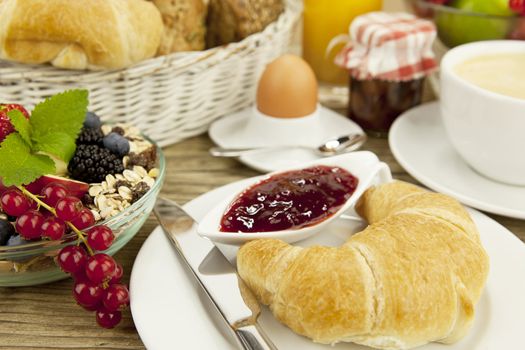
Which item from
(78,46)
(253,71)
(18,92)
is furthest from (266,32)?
(18,92)

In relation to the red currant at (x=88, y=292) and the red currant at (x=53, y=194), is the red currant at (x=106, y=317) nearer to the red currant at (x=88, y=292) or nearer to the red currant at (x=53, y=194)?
the red currant at (x=88, y=292)

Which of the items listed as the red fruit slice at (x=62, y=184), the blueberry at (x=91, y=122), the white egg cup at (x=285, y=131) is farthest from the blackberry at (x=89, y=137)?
the white egg cup at (x=285, y=131)

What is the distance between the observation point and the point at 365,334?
0.84 metres

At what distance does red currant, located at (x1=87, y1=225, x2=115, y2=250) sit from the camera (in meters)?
0.92

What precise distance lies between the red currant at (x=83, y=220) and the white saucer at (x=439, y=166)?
2.43 ft

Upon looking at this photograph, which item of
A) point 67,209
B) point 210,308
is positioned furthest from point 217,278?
point 67,209

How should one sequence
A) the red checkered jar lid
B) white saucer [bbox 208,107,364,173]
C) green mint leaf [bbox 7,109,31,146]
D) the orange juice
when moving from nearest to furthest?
green mint leaf [bbox 7,109,31,146] → white saucer [bbox 208,107,364,173] → the red checkered jar lid → the orange juice

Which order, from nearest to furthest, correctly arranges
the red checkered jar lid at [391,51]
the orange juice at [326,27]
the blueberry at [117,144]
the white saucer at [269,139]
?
the blueberry at [117,144], the white saucer at [269,139], the red checkered jar lid at [391,51], the orange juice at [326,27]

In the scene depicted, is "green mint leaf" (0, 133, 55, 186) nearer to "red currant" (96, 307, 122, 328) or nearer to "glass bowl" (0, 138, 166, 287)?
"glass bowl" (0, 138, 166, 287)

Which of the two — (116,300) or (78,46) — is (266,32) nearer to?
(78,46)

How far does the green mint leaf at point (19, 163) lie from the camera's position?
0.94m

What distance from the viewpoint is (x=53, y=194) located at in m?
0.96

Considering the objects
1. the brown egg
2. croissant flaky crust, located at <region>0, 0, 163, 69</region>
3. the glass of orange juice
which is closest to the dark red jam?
the brown egg

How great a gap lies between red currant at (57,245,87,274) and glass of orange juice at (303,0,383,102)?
111 centimetres
